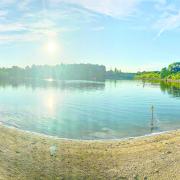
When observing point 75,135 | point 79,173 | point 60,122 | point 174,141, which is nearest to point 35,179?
point 79,173

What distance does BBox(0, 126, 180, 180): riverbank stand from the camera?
22891 mm

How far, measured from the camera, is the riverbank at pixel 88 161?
2289cm

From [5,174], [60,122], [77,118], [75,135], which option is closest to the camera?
[5,174]

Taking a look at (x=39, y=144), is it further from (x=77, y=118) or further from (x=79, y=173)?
(x=77, y=118)

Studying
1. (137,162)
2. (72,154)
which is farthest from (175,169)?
(72,154)

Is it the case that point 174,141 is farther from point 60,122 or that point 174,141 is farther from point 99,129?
point 60,122

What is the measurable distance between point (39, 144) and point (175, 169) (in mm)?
15107

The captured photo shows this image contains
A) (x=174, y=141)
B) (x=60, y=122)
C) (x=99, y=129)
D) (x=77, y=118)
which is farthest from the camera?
(x=77, y=118)

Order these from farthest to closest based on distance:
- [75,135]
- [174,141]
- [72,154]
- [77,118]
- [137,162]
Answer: [77,118] → [75,135] → [174,141] → [72,154] → [137,162]

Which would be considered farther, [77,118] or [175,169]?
[77,118]

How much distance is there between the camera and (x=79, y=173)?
23.5 meters

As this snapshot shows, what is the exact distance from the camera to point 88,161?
26.7 metres

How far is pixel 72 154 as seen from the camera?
2886 cm

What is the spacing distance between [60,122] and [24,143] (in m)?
26.1
